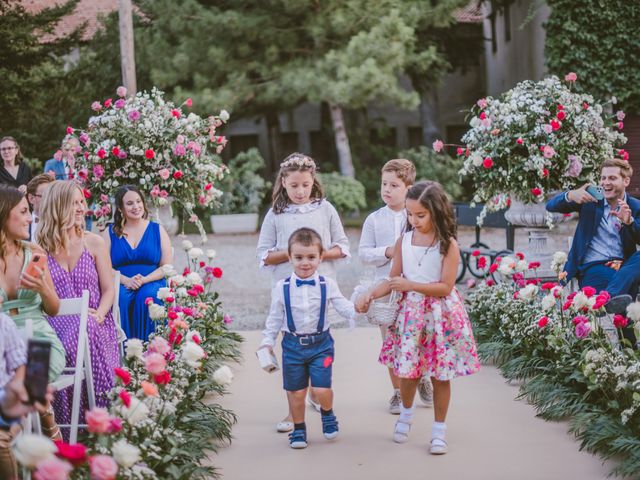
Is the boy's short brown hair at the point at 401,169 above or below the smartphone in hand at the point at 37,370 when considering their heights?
above

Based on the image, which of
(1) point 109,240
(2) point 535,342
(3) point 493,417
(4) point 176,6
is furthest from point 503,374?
(4) point 176,6

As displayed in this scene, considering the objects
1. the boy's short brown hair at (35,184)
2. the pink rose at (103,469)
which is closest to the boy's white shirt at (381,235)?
the pink rose at (103,469)

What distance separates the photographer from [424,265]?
4.45 meters

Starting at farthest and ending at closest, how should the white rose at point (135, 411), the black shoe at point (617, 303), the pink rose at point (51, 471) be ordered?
the black shoe at point (617, 303), the white rose at point (135, 411), the pink rose at point (51, 471)

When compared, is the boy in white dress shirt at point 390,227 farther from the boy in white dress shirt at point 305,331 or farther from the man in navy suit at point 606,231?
the man in navy suit at point 606,231

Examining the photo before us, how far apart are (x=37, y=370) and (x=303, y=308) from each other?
2.09 m

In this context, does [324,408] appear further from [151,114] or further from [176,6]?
[176,6]

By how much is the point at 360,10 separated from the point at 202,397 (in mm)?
13589

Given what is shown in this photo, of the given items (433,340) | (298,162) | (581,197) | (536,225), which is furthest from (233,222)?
(433,340)

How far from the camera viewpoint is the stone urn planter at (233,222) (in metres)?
18.8

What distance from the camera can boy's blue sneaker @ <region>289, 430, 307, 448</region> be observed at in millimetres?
4550

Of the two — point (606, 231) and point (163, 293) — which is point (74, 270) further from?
point (606, 231)

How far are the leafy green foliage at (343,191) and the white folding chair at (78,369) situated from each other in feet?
46.8

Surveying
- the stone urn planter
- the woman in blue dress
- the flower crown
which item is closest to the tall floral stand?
the flower crown
